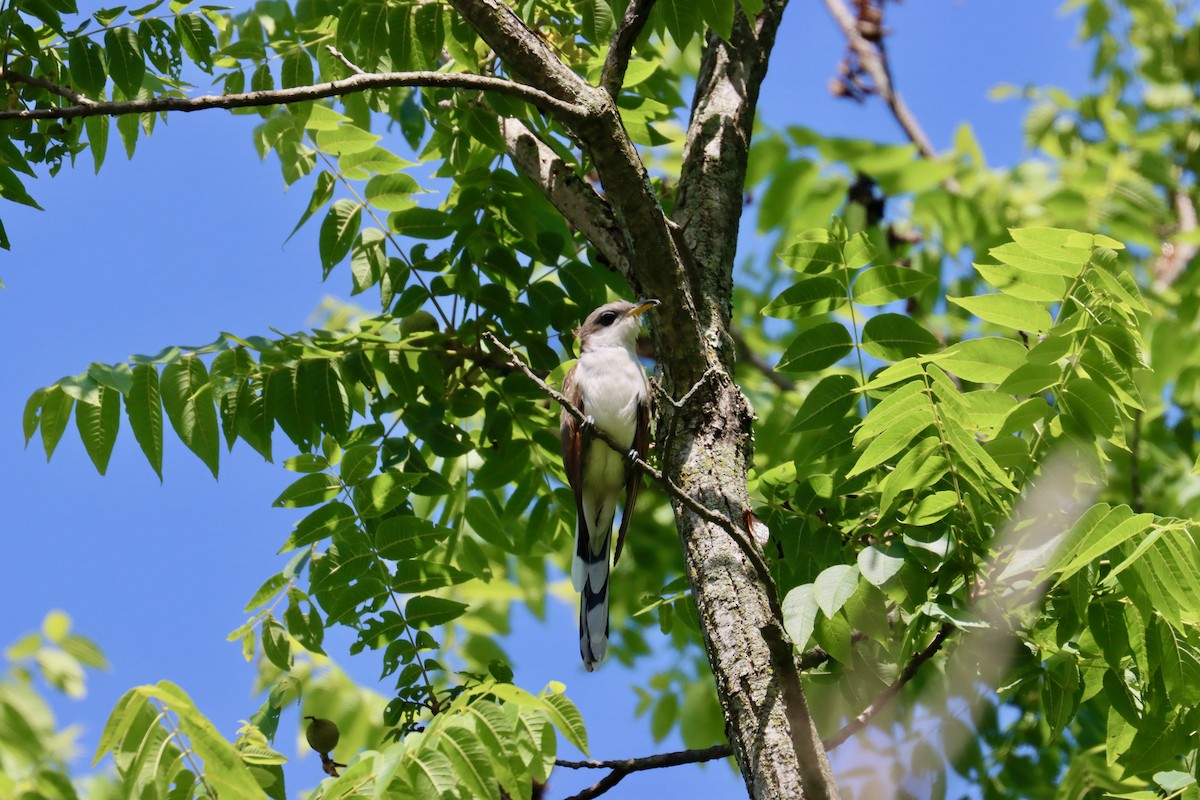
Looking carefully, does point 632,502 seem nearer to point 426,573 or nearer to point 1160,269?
point 426,573

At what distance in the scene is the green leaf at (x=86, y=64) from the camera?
432 cm

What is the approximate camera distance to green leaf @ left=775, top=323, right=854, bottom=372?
13.3 feet

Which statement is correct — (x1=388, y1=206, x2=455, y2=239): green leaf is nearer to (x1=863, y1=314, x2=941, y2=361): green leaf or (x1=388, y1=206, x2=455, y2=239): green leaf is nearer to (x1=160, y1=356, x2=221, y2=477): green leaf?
(x1=160, y1=356, x2=221, y2=477): green leaf

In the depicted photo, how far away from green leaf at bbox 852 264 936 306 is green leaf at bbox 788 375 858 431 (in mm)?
431

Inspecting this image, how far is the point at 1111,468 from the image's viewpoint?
23.4ft

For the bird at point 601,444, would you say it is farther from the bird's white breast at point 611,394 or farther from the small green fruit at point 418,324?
the small green fruit at point 418,324

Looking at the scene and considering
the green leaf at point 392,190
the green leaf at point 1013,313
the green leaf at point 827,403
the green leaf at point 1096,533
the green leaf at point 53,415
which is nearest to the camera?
the green leaf at point 1096,533

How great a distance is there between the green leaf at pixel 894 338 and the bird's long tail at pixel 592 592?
1762 mm

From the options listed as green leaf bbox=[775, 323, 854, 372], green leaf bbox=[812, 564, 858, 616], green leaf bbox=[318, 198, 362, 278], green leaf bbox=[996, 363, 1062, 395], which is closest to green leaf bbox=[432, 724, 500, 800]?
green leaf bbox=[812, 564, 858, 616]

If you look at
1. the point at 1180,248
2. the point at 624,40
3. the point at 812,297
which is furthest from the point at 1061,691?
the point at 1180,248

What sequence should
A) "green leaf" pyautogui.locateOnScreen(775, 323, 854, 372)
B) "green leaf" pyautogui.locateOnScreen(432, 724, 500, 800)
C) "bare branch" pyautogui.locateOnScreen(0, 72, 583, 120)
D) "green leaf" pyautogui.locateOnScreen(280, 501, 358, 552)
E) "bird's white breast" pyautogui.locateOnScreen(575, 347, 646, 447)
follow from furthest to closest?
"bird's white breast" pyautogui.locateOnScreen(575, 347, 646, 447) → "green leaf" pyautogui.locateOnScreen(280, 501, 358, 552) → "green leaf" pyautogui.locateOnScreen(775, 323, 854, 372) → "bare branch" pyautogui.locateOnScreen(0, 72, 583, 120) → "green leaf" pyautogui.locateOnScreen(432, 724, 500, 800)

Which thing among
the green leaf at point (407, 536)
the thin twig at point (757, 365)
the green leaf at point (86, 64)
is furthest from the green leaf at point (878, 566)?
the thin twig at point (757, 365)

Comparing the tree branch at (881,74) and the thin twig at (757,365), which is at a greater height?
the tree branch at (881,74)

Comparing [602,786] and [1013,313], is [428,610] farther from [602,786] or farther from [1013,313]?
[1013,313]
